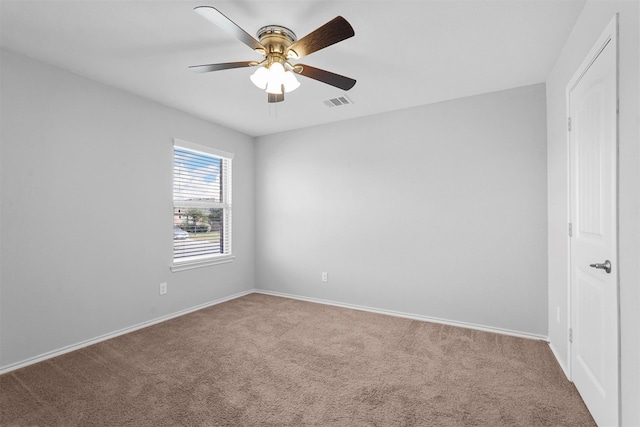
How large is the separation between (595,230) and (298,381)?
7.03ft

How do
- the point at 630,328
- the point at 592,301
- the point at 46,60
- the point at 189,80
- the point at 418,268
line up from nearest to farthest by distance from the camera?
the point at 630,328 → the point at 592,301 → the point at 46,60 → the point at 189,80 → the point at 418,268

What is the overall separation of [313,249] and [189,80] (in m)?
2.56

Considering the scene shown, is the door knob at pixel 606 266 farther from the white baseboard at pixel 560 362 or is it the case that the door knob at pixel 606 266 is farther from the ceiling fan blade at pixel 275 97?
the ceiling fan blade at pixel 275 97

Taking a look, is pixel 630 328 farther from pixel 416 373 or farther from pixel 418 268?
pixel 418 268

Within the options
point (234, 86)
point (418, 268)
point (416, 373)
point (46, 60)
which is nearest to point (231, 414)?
point (416, 373)

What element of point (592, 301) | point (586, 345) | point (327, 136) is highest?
point (327, 136)

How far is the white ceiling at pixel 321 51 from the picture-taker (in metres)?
1.89

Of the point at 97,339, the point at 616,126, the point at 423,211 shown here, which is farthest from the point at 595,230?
the point at 97,339

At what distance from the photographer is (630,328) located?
1333mm

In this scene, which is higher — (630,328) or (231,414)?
(630,328)

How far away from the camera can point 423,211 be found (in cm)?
352

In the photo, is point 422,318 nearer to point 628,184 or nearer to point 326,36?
point 628,184

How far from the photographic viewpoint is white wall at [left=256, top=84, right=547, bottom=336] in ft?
9.88

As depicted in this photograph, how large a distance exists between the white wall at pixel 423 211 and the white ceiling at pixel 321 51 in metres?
0.42
